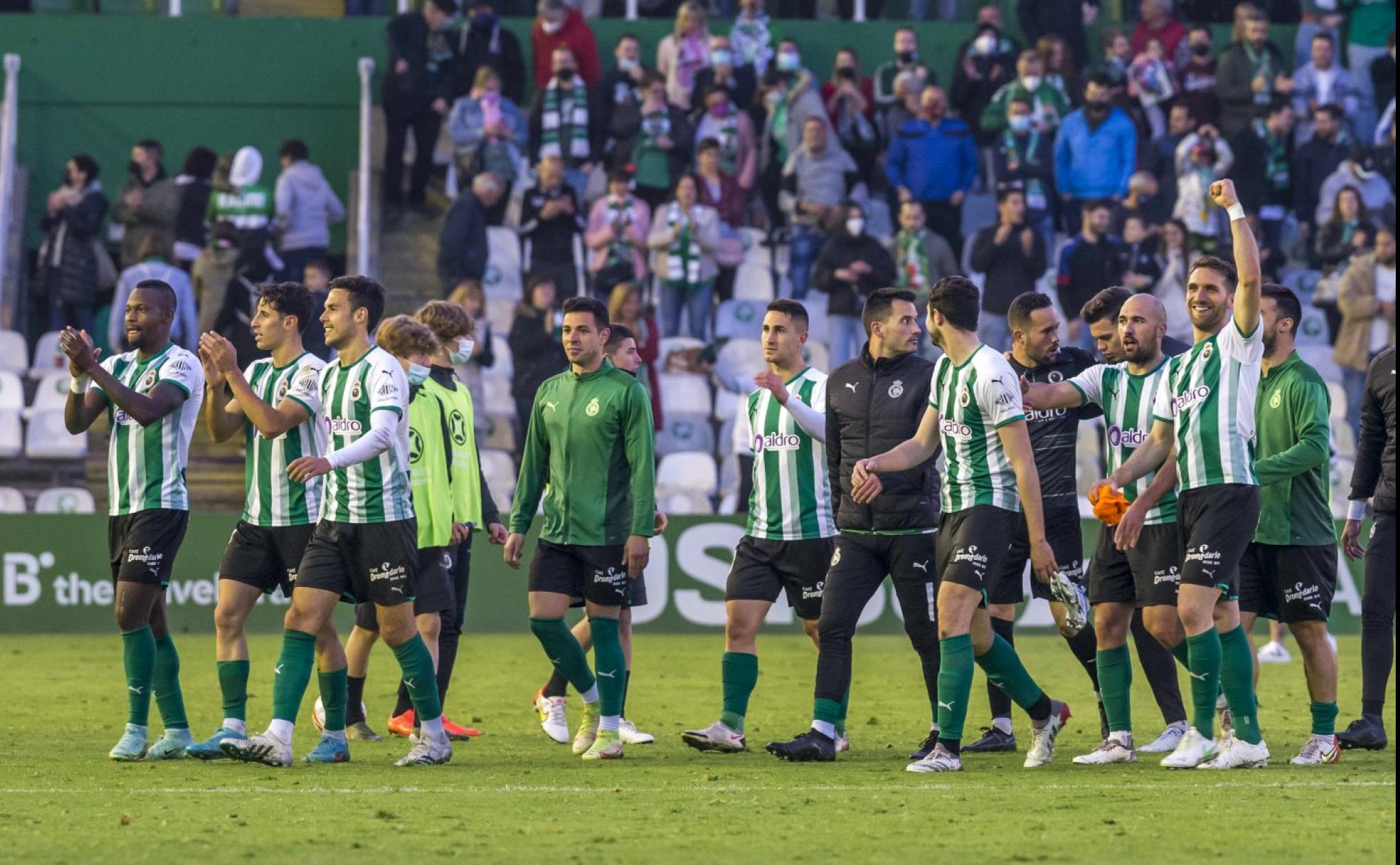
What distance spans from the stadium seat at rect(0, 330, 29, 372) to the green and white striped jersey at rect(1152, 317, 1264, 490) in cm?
1354

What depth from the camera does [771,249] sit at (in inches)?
805

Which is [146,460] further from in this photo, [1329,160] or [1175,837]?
[1329,160]

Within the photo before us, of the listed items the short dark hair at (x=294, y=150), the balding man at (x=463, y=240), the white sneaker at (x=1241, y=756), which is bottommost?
the white sneaker at (x=1241, y=756)

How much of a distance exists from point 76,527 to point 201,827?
10.1m

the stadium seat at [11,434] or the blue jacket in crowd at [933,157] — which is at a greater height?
the blue jacket in crowd at [933,157]

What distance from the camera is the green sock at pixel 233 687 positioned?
8844 mm

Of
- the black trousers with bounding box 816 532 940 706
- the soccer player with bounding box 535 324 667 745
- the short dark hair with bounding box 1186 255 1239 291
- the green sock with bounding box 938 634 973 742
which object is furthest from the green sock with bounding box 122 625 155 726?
the short dark hair with bounding box 1186 255 1239 291

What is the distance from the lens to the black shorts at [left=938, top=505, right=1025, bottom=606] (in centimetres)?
838

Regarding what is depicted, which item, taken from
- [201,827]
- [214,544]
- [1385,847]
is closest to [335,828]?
[201,827]

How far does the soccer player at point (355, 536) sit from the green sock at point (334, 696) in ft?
1.00

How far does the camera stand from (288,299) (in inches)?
346

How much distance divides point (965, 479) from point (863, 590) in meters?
0.78

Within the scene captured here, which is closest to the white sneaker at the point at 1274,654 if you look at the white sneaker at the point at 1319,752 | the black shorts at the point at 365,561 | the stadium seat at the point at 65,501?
the white sneaker at the point at 1319,752

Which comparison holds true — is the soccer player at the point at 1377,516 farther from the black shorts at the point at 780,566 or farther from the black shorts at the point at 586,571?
the black shorts at the point at 586,571
